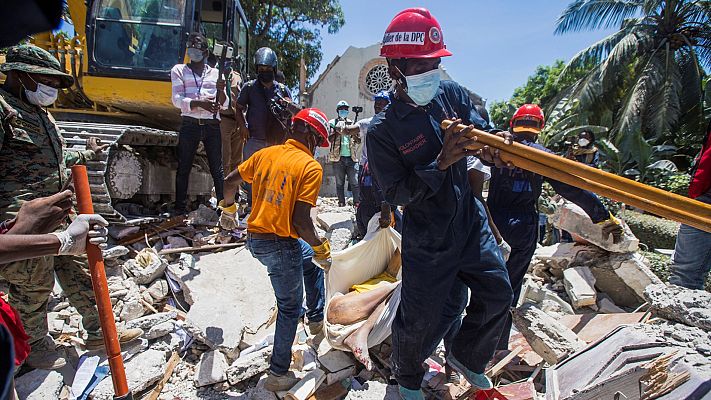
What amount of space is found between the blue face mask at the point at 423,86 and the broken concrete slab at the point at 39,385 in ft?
9.42

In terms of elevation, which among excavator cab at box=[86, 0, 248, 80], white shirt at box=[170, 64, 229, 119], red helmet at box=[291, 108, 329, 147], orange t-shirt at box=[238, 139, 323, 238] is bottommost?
orange t-shirt at box=[238, 139, 323, 238]

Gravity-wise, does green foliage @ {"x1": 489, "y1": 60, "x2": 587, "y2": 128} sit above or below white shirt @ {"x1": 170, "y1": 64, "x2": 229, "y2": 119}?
above

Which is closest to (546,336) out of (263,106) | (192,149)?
(263,106)

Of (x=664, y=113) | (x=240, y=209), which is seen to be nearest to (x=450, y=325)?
(x=240, y=209)

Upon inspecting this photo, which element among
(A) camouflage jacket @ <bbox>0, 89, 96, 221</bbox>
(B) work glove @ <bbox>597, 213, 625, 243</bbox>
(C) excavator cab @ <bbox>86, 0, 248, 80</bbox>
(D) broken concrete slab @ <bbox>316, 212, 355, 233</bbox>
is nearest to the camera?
(A) camouflage jacket @ <bbox>0, 89, 96, 221</bbox>

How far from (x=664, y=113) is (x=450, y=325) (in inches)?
597

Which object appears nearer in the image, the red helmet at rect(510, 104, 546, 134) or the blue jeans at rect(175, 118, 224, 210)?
the red helmet at rect(510, 104, 546, 134)

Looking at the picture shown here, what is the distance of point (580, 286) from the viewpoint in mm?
4199

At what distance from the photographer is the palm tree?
13.8m

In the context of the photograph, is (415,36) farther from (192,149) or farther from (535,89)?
(535,89)

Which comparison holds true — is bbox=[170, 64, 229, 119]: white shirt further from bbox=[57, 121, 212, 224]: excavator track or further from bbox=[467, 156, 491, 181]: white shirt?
bbox=[467, 156, 491, 181]: white shirt

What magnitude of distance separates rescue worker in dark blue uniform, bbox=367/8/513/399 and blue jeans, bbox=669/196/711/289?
1.94m

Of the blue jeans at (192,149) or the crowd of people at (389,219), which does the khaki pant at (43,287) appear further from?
the blue jeans at (192,149)

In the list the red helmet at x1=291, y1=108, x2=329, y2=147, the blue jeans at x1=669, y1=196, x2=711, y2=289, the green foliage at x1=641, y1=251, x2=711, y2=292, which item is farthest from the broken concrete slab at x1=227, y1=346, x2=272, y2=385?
the green foliage at x1=641, y1=251, x2=711, y2=292
